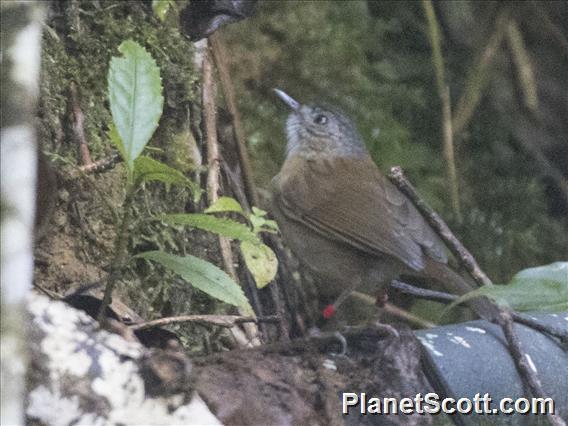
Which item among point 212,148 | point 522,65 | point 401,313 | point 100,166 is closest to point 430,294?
point 212,148

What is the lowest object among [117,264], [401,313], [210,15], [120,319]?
[401,313]

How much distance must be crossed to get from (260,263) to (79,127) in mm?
572

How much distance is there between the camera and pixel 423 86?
16.8 ft

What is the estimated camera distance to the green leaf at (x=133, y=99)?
6.31 feet

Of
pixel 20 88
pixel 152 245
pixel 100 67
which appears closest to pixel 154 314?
pixel 152 245

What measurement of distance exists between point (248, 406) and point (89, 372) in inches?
11.0

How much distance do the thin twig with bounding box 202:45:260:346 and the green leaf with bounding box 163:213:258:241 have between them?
2.54ft

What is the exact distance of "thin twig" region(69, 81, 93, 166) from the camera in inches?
100

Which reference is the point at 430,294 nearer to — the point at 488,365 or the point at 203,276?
the point at 488,365

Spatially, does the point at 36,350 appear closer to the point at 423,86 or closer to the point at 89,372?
the point at 89,372

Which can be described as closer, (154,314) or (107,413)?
(107,413)

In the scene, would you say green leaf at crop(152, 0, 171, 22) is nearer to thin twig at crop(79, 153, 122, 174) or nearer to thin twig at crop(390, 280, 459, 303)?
thin twig at crop(79, 153, 122, 174)

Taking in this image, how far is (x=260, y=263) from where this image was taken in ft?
8.83

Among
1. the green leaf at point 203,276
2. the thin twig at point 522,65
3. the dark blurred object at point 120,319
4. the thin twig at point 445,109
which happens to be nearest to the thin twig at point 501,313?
the green leaf at point 203,276
